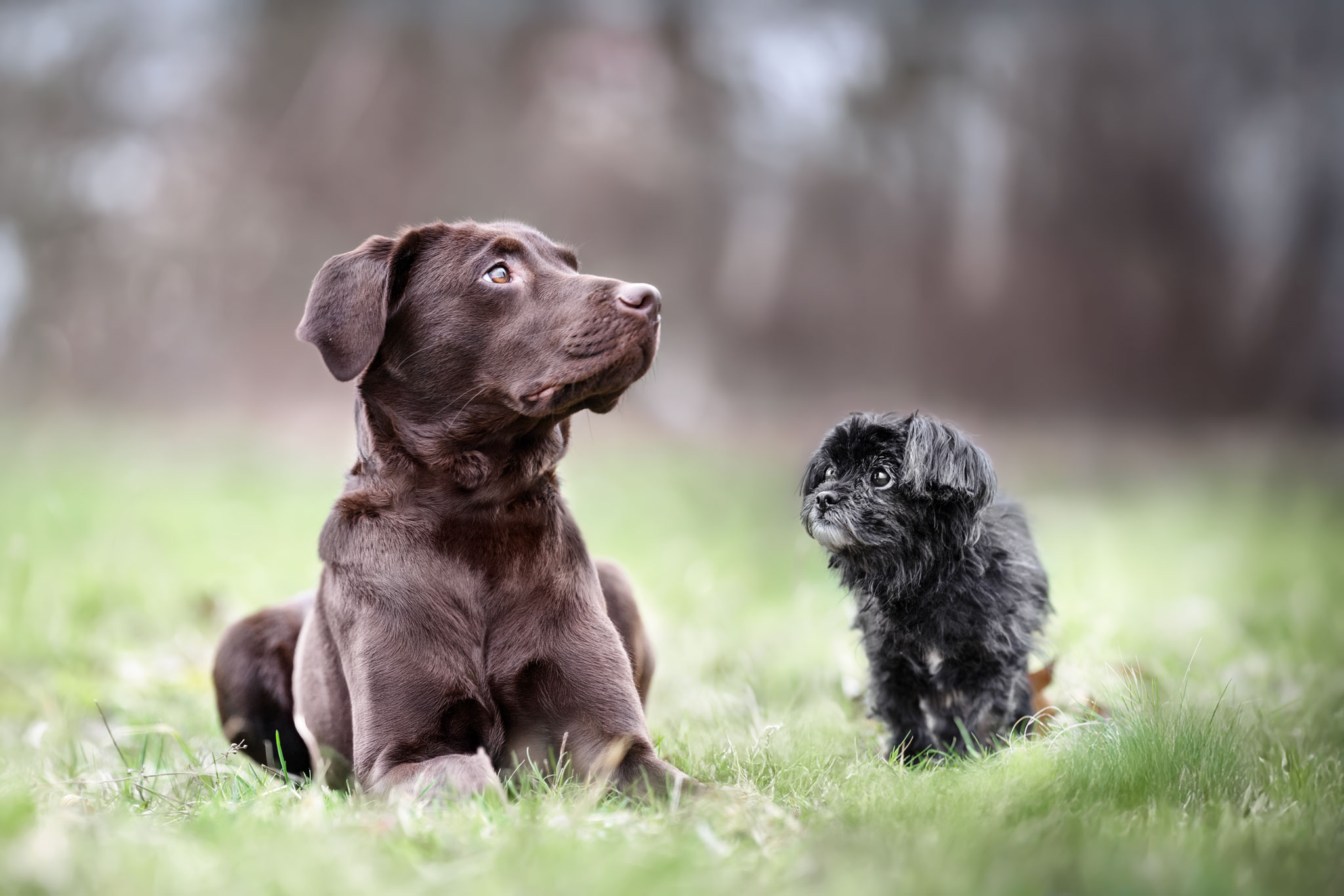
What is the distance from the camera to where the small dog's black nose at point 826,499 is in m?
3.16

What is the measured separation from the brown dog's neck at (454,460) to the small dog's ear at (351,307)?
21 cm

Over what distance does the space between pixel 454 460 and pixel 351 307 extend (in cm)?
51

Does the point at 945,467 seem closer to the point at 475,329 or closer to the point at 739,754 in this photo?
the point at 739,754

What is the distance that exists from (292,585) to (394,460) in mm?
3601

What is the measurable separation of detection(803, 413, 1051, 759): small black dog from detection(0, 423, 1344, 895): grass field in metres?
0.24

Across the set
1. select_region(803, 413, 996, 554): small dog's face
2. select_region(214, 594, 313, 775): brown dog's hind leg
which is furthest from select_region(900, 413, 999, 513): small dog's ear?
select_region(214, 594, 313, 775): brown dog's hind leg

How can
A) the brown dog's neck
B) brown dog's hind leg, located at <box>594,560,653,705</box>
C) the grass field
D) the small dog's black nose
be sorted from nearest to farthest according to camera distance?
the grass field
the brown dog's neck
the small dog's black nose
brown dog's hind leg, located at <box>594,560,653,705</box>

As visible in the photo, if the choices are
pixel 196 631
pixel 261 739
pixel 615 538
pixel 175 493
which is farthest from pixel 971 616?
pixel 175 493

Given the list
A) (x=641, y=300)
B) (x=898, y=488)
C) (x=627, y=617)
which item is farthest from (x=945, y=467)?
(x=627, y=617)

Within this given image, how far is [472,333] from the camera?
3104 millimetres

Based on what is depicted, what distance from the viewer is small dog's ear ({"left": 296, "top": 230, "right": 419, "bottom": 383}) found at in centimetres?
299

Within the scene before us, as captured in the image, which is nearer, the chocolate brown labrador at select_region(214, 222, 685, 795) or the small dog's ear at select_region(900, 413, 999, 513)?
the chocolate brown labrador at select_region(214, 222, 685, 795)

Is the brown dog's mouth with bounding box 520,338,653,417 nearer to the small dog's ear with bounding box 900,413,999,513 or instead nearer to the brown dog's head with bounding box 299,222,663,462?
the brown dog's head with bounding box 299,222,663,462

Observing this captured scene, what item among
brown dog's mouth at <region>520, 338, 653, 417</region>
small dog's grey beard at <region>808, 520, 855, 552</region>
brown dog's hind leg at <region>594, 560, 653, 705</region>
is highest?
brown dog's mouth at <region>520, 338, 653, 417</region>
